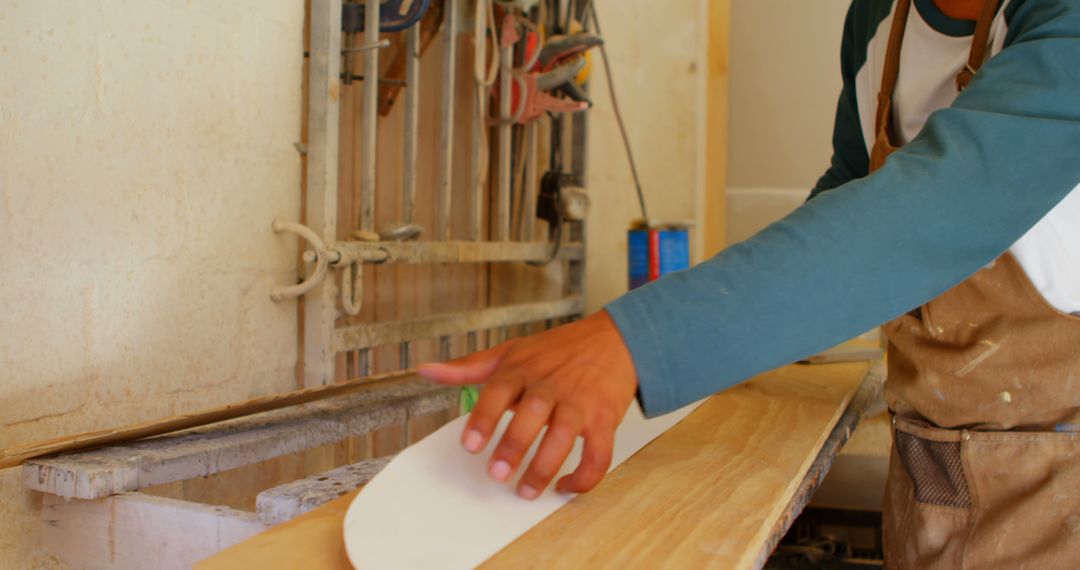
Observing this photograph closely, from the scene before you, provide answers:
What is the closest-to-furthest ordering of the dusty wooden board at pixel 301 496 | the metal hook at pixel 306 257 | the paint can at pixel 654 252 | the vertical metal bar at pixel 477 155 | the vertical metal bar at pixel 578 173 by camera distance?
the dusty wooden board at pixel 301 496 → the metal hook at pixel 306 257 → the vertical metal bar at pixel 477 155 → the vertical metal bar at pixel 578 173 → the paint can at pixel 654 252

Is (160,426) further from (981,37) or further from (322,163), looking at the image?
(981,37)

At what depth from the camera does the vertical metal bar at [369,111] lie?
172 centimetres

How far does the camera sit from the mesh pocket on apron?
1.14 metres

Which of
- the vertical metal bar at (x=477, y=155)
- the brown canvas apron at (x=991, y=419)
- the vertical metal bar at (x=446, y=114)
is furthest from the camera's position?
the vertical metal bar at (x=477, y=155)

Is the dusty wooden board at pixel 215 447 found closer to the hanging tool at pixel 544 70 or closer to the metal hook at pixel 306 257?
the metal hook at pixel 306 257

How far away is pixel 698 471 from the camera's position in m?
0.97

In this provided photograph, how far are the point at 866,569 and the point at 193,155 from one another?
1.91 m

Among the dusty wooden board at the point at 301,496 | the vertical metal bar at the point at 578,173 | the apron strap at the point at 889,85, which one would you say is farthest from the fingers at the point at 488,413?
the vertical metal bar at the point at 578,173

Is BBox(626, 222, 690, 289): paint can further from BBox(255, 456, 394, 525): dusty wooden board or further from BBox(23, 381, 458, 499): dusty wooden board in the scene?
BBox(255, 456, 394, 525): dusty wooden board

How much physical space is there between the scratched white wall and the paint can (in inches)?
54.8

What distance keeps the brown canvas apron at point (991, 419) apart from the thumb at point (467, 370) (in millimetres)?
630

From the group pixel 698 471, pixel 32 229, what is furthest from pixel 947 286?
→ pixel 32 229

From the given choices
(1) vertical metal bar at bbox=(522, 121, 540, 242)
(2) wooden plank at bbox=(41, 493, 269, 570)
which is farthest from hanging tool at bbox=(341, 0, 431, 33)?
(2) wooden plank at bbox=(41, 493, 269, 570)

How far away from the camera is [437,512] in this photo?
2.49ft
